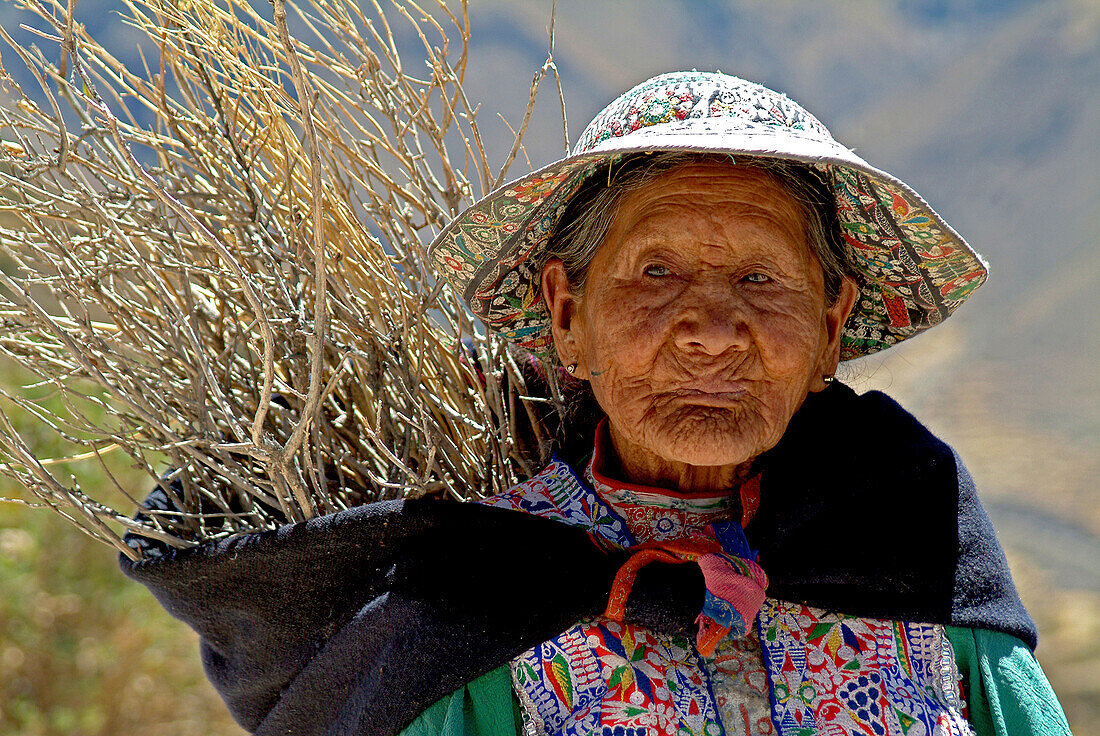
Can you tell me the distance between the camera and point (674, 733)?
1.27 m

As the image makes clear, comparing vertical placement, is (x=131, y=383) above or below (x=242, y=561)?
above

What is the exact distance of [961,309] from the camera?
5.69m

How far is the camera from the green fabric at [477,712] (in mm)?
1312

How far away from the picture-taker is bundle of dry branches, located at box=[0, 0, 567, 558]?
1540 mm

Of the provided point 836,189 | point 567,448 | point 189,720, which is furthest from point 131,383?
point 189,720

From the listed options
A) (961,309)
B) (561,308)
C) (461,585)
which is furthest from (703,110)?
(961,309)

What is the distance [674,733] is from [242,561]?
0.64 metres

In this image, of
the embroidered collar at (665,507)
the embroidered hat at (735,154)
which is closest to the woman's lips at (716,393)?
the embroidered collar at (665,507)

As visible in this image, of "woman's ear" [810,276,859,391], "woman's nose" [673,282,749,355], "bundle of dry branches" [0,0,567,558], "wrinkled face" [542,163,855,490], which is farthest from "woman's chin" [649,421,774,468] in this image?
"bundle of dry branches" [0,0,567,558]

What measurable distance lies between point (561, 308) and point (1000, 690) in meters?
0.86

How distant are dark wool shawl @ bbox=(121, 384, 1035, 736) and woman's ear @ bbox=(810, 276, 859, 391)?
0.16 m

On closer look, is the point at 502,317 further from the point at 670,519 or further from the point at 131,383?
the point at 131,383

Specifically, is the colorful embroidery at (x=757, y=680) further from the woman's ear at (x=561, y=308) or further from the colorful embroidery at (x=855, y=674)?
the woman's ear at (x=561, y=308)

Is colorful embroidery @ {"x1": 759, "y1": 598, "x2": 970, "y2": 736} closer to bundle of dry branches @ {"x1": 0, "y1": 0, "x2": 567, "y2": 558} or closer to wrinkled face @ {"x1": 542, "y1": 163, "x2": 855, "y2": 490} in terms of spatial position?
wrinkled face @ {"x1": 542, "y1": 163, "x2": 855, "y2": 490}
